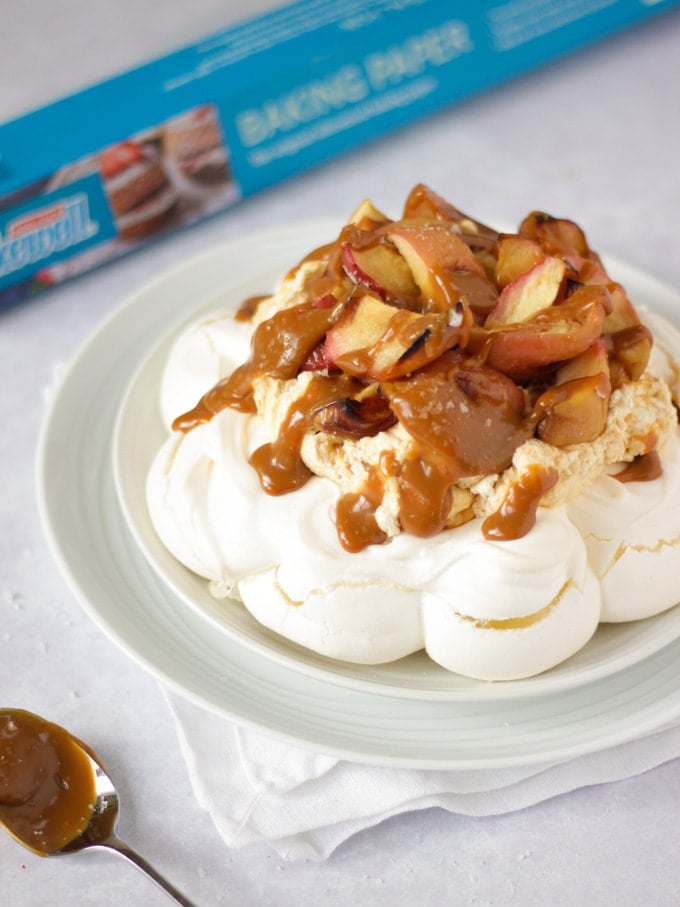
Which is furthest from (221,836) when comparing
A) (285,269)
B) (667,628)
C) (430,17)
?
(430,17)

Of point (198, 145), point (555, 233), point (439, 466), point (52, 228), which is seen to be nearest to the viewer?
point (439, 466)

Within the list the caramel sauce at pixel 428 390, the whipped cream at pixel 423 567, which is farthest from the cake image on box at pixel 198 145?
the whipped cream at pixel 423 567

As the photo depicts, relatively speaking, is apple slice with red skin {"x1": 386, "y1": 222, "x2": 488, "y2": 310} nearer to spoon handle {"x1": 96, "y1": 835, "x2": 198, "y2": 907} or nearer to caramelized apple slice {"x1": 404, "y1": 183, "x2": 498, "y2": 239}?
caramelized apple slice {"x1": 404, "y1": 183, "x2": 498, "y2": 239}

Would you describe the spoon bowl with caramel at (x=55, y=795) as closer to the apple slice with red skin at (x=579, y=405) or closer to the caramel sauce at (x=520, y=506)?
the caramel sauce at (x=520, y=506)

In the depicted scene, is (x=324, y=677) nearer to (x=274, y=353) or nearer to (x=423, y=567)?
(x=423, y=567)

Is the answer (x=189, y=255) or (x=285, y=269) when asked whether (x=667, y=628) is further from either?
(x=189, y=255)

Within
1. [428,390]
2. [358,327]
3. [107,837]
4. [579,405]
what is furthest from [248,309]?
[107,837]
